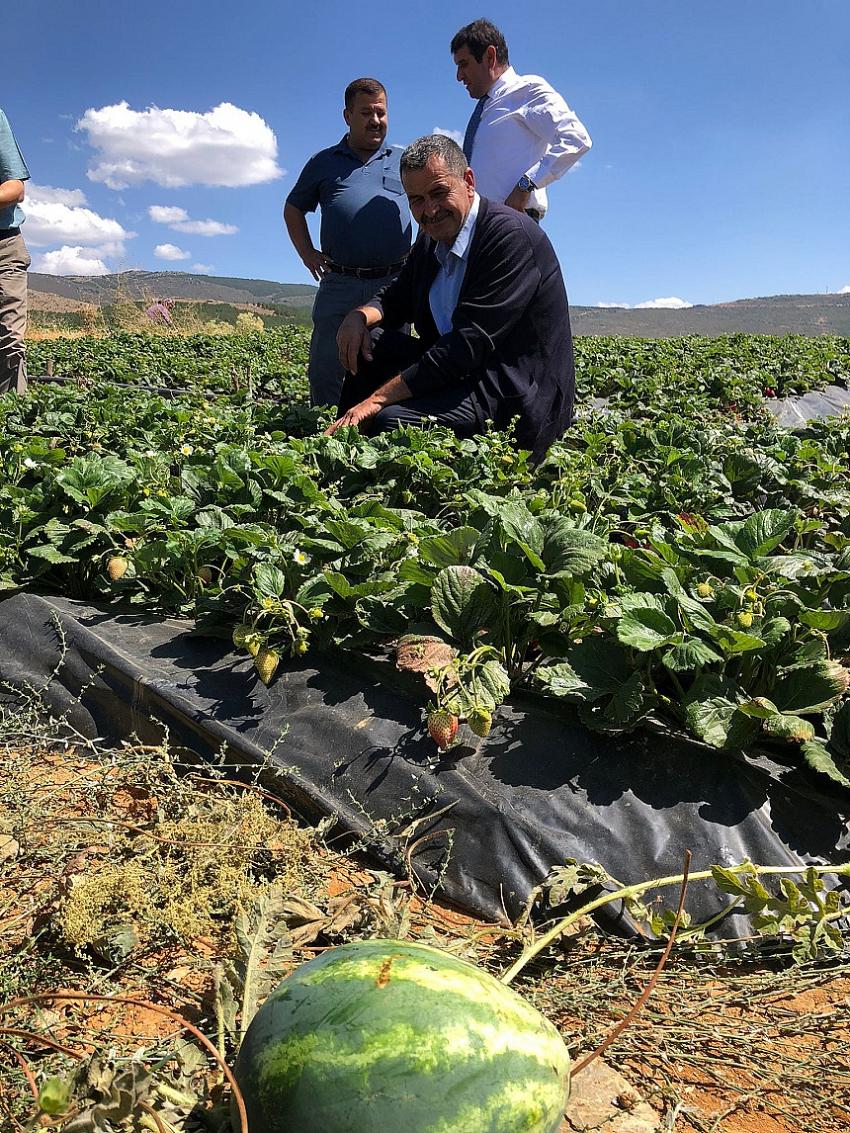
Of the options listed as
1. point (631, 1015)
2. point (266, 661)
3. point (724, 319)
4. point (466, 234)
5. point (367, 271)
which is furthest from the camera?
point (724, 319)

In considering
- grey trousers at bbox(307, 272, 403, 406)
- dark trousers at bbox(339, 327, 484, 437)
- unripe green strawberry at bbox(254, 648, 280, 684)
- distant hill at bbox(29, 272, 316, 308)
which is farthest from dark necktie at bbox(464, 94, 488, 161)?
distant hill at bbox(29, 272, 316, 308)

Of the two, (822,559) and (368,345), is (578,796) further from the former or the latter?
(368,345)

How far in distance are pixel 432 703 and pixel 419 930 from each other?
0.54 m

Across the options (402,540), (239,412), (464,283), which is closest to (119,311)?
(239,412)

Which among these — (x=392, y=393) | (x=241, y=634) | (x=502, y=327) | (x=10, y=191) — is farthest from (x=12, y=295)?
(x=241, y=634)

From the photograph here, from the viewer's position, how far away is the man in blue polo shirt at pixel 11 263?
5.75m

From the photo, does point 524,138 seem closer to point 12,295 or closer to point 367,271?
point 367,271

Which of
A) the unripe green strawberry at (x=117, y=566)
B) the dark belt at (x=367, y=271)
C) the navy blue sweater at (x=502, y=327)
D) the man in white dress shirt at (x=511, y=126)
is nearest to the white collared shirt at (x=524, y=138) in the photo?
the man in white dress shirt at (x=511, y=126)


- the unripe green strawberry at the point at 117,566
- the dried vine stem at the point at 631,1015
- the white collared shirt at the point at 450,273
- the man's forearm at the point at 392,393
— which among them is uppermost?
the white collared shirt at the point at 450,273

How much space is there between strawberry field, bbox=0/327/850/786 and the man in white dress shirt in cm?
163

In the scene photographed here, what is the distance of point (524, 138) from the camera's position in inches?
212

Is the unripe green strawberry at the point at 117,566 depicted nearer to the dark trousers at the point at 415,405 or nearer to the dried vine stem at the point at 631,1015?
the dark trousers at the point at 415,405

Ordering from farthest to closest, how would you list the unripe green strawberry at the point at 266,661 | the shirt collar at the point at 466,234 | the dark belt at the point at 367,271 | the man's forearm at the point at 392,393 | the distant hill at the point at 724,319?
the distant hill at the point at 724,319
the dark belt at the point at 367,271
the man's forearm at the point at 392,393
the shirt collar at the point at 466,234
the unripe green strawberry at the point at 266,661

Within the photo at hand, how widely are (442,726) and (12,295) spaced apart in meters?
5.68
